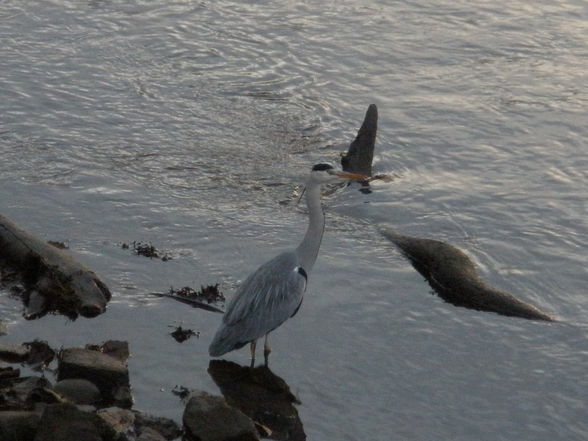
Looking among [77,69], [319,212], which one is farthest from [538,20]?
[319,212]

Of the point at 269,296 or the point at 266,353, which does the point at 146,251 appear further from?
the point at 266,353

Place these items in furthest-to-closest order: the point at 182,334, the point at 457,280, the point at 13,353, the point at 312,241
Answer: the point at 457,280 → the point at 312,241 → the point at 182,334 → the point at 13,353

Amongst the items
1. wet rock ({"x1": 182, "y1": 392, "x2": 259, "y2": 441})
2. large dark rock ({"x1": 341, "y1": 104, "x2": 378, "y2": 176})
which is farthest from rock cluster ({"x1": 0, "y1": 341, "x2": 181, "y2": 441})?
large dark rock ({"x1": 341, "y1": 104, "x2": 378, "y2": 176})

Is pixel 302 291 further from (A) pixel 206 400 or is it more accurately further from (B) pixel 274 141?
(B) pixel 274 141

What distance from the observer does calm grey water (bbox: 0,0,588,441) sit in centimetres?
1216

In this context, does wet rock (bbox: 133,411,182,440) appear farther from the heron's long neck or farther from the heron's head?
the heron's head

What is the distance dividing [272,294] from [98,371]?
7.60 ft

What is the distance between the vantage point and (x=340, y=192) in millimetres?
18031

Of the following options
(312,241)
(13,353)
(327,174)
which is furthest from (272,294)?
(13,353)

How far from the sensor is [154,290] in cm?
1345

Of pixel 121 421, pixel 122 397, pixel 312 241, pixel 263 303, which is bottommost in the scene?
pixel 122 397

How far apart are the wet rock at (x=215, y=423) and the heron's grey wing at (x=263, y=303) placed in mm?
1515

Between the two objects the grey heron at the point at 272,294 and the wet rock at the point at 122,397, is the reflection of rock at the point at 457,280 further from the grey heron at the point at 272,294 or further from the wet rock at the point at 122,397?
the wet rock at the point at 122,397

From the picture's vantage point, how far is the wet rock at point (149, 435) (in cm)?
1001
